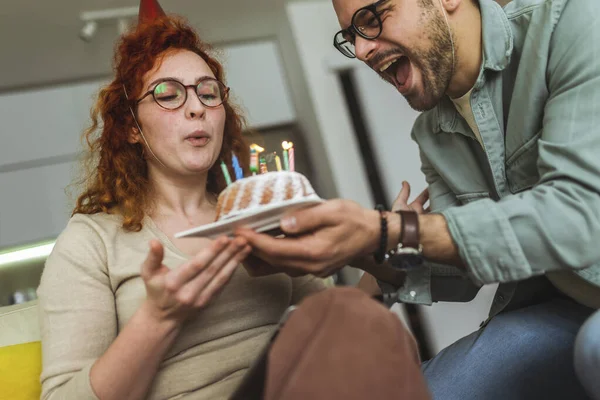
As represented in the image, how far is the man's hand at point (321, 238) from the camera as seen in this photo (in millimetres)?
893

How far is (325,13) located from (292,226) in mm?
2603

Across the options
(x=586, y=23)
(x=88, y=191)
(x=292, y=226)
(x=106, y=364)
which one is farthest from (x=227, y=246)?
(x=586, y=23)

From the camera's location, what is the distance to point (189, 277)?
0.90 meters

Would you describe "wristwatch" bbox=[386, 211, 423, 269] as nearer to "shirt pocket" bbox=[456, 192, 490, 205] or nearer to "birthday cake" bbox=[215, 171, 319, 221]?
"birthday cake" bbox=[215, 171, 319, 221]

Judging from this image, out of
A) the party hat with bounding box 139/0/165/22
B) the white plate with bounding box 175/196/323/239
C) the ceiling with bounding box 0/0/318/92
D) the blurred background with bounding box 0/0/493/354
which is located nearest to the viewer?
the white plate with bounding box 175/196/323/239

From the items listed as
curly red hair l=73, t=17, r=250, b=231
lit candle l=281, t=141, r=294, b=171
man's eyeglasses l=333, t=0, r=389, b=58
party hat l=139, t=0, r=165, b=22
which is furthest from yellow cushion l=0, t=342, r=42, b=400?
man's eyeglasses l=333, t=0, r=389, b=58

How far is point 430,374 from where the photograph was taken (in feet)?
4.37

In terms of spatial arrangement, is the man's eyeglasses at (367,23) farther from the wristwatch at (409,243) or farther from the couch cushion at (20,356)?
the couch cushion at (20,356)

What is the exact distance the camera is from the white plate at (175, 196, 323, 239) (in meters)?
0.84

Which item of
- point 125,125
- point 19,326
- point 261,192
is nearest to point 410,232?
point 261,192

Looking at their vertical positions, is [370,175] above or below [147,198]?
below

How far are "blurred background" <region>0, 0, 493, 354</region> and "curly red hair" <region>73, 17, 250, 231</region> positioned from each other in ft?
5.22

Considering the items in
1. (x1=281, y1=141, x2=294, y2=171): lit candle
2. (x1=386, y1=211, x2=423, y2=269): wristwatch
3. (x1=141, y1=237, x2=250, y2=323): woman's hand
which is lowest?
(x1=386, y1=211, x2=423, y2=269): wristwatch

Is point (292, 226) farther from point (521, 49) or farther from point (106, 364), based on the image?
point (521, 49)
